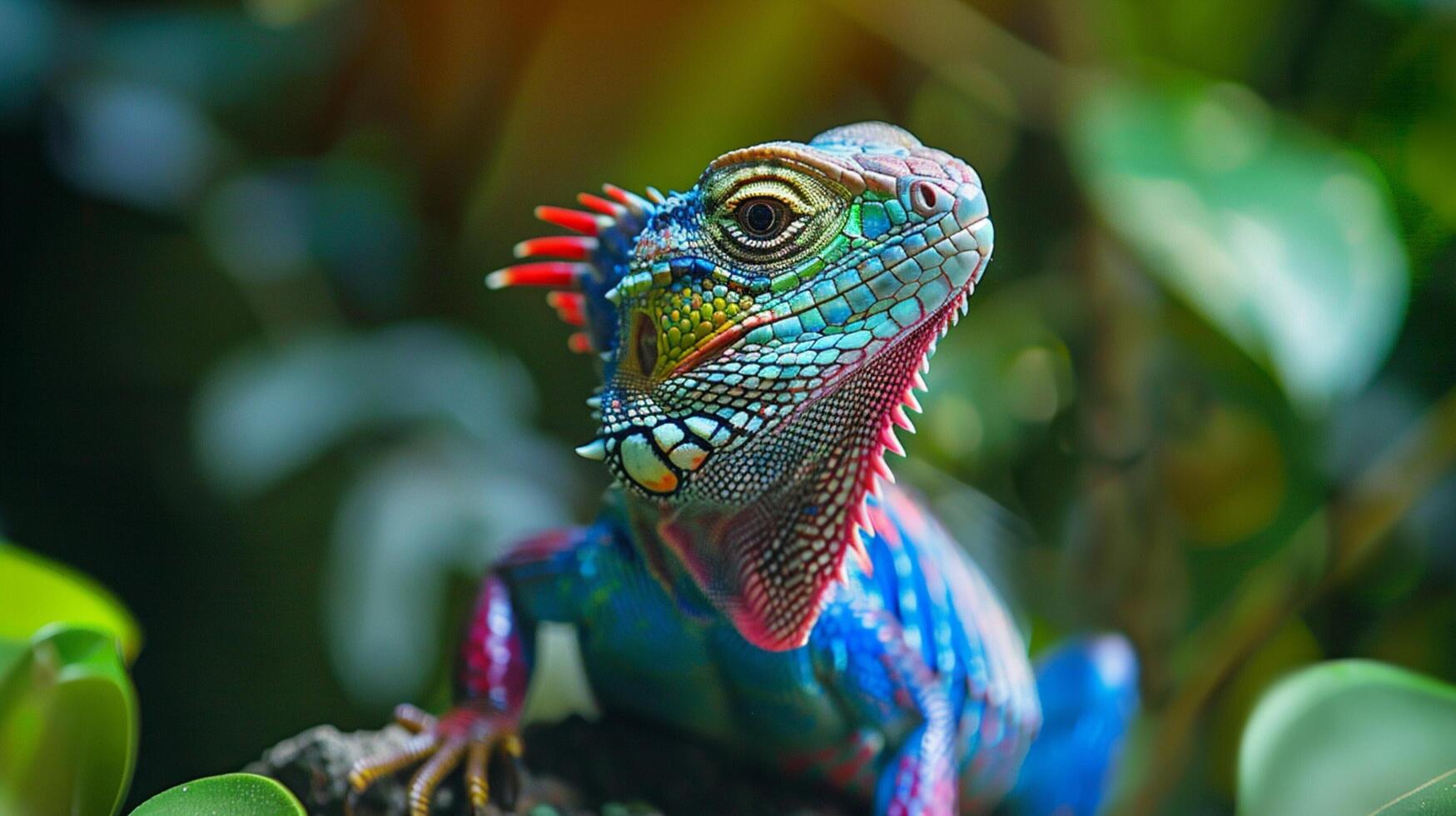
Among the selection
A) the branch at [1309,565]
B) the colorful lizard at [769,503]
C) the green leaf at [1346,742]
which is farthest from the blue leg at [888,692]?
the branch at [1309,565]

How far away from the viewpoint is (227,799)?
4.33 ft

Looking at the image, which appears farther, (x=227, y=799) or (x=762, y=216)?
(x=762, y=216)

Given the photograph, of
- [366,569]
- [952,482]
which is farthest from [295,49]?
[952,482]

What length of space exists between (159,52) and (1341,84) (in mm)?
3758

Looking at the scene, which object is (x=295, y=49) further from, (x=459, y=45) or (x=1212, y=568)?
(x=1212, y=568)

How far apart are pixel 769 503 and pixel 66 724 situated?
34.9 inches

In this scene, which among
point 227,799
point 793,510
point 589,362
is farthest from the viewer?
point 589,362

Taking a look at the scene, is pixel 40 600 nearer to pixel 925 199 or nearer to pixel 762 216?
pixel 762 216

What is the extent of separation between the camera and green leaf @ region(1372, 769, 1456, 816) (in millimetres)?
1455

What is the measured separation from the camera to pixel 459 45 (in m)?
4.30

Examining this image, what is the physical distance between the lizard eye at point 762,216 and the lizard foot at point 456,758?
828 millimetres

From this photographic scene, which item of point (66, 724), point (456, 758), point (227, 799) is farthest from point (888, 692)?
point (66, 724)

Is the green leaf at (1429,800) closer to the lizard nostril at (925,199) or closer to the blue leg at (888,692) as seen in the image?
the blue leg at (888,692)

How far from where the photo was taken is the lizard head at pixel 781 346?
1.42m
